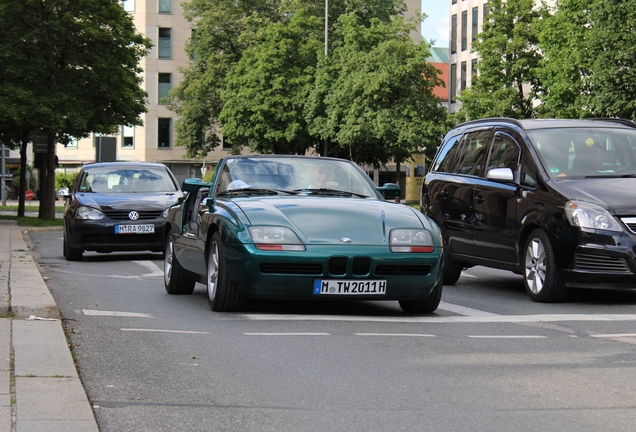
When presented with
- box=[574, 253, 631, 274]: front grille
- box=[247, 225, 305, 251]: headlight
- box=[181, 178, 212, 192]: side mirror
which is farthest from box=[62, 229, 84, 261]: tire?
box=[574, 253, 631, 274]: front grille

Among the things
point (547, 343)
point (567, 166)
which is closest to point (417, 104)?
point (567, 166)

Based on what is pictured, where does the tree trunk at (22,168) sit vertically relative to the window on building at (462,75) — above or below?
below

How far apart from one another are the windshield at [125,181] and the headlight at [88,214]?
926 mm

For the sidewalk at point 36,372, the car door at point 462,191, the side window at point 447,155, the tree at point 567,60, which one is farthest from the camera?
the tree at point 567,60

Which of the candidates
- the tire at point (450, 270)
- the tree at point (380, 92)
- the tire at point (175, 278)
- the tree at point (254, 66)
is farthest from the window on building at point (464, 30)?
the tire at point (175, 278)

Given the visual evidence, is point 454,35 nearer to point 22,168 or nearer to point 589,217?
point 22,168

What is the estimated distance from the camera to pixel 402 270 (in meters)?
9.43

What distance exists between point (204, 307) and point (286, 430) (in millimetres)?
5523

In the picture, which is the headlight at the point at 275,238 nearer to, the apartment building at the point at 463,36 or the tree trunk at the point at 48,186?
the tree trunk at the point at 48,186

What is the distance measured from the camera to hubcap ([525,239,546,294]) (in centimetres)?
1132

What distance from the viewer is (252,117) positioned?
69.3m

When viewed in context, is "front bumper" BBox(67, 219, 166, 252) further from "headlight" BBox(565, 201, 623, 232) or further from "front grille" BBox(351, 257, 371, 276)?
"front grille" BBox(351, 257, 371, 276)

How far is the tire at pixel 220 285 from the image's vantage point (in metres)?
9.60

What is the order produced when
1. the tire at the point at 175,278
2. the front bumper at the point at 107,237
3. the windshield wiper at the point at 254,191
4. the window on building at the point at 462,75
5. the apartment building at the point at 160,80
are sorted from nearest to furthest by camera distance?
the windshield wiper at the point at 254,191
the tire at the point at 175,278
the front bumper at the point at 107,237
the window on building at the point at 462,75
the apartment building at the point at 160,80
